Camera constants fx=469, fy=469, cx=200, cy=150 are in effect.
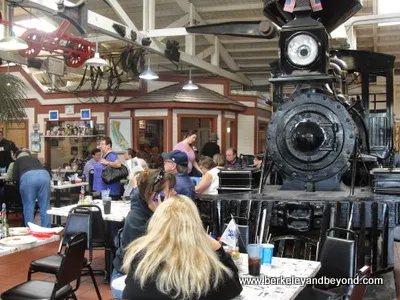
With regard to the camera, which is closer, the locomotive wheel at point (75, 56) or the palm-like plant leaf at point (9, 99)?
the palm-like plant leaf at point (9, 99)

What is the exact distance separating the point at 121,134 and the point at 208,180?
7218 millimetres

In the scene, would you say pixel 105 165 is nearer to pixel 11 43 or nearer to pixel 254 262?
pixel 11 43

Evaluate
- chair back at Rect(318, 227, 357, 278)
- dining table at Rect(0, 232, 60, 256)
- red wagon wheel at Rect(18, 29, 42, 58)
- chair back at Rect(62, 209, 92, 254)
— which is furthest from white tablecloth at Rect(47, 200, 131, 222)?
red wagon wheel at Rect(18, 29, 42, 58)

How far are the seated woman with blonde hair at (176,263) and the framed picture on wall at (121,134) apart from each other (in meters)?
10.3

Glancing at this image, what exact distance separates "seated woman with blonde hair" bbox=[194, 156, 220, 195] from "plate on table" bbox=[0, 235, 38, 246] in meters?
2.30

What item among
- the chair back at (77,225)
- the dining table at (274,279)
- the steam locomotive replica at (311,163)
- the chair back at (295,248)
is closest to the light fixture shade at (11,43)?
the steam locomotive replica at (311,163)

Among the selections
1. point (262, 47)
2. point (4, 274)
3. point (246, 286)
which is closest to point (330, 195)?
point (246, 286)

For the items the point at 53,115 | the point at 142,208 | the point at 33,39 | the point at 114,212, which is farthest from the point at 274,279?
the point at 53,115

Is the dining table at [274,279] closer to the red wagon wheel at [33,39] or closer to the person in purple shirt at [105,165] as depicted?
the person in purple shirt at [105,165]

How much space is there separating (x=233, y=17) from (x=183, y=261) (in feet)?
34.1

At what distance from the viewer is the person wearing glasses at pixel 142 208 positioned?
2932mm

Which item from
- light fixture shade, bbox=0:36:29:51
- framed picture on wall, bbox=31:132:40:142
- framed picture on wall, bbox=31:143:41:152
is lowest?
framed picture on wall, bbox=31:143:41:152

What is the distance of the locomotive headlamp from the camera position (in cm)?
446

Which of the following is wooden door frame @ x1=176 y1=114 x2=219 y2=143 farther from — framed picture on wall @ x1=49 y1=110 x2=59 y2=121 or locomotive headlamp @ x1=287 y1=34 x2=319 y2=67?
locomotive headlamp @ x1=287 y1=34 x2=319 y2=67
